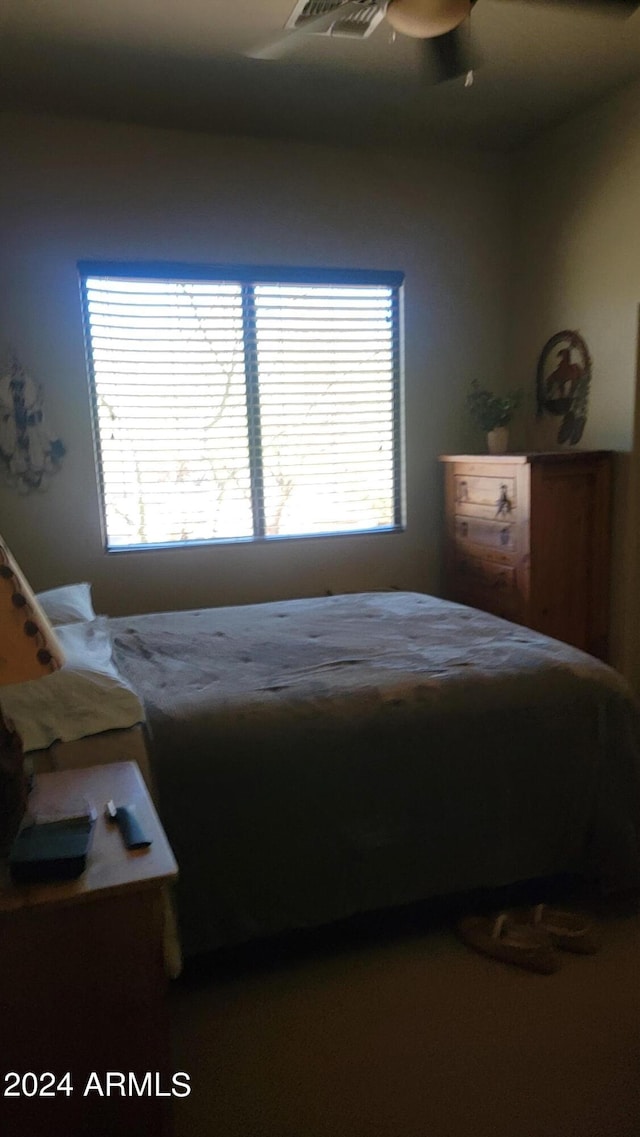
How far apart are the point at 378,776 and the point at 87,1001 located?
956 mm

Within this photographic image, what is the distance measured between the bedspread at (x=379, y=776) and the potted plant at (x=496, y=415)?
66.8 inches

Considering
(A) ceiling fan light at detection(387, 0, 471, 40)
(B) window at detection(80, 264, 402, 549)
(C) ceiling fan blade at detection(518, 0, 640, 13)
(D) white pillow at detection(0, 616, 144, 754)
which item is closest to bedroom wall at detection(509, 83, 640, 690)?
(B) window at detection(80, 264, 402, 549)

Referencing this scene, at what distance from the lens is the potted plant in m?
3.82

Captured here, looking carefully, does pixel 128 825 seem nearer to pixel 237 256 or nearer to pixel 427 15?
pixel 427 15

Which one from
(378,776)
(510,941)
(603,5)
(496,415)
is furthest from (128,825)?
(496,415)

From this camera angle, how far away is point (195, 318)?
3.59 m

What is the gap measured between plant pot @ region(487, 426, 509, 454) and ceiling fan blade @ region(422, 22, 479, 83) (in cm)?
182

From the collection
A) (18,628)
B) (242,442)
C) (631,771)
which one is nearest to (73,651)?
(18,628)

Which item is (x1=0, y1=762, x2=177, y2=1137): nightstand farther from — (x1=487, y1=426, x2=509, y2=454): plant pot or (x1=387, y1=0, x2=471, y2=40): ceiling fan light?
(x1=487, y1=426, x2=509, y2=454): plant pot

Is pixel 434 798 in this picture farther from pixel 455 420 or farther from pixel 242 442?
pixel 455 420

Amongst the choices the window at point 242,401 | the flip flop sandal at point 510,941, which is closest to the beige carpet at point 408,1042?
the flip flop sandal at point 510,941

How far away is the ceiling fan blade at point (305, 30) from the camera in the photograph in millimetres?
2049

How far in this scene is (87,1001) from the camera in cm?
119

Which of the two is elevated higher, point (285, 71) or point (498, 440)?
point (285, 71)
